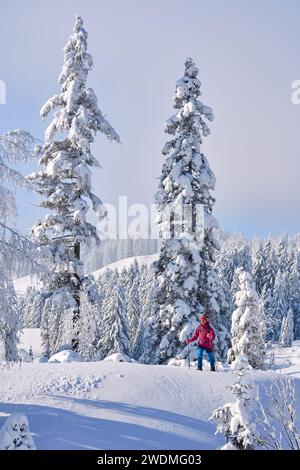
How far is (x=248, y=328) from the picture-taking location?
24750 mm

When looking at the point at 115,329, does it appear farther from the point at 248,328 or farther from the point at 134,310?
the point at 248,328

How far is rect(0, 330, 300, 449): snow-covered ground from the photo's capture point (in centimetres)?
852

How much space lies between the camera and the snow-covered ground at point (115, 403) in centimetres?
852

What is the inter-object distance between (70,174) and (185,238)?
5874 millimetres

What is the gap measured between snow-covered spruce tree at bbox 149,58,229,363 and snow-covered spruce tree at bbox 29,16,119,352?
379 centimetres

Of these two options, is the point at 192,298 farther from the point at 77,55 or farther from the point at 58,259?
the point at 77,55

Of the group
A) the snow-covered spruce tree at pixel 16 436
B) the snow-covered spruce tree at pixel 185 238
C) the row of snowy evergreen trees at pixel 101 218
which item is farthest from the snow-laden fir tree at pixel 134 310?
the snow-covered spruce tree at pixel 16 436

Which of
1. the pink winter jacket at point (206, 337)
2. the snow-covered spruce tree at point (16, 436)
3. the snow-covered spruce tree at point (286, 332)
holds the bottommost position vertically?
the snow-covered spruce tree at point (286, 332)

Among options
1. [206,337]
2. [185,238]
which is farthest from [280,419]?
[185,238]

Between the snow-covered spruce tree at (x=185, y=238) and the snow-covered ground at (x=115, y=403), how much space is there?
7287mm

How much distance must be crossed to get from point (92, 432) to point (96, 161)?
1145 cm

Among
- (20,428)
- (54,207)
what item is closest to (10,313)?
(20,428)

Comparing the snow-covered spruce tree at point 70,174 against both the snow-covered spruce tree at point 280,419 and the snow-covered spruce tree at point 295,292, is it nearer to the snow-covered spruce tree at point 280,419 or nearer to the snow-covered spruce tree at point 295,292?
the snow-covered spruce tree at point 280,419

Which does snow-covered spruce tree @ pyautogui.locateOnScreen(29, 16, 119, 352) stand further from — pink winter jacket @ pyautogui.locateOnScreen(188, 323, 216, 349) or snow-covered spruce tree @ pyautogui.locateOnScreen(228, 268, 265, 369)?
snow-covered spruce tree @ pyautogui.locateOnScreen(228, 268, 265, 369)
